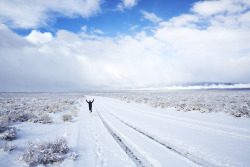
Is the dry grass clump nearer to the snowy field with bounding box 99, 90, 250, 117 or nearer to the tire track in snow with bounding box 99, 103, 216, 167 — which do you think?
the tire track in snow with bounding box 99, 103, 216, 167

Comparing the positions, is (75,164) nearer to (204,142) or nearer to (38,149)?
(38,149)

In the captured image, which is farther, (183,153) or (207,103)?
(207,103)

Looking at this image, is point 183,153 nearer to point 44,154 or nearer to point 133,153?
point 133,153

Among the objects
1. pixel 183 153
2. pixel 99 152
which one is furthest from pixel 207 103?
pixel 99 152

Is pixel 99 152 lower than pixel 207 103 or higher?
higher

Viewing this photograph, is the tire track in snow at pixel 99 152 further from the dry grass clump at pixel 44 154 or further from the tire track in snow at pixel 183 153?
the tire track in snow at pixel 183 153

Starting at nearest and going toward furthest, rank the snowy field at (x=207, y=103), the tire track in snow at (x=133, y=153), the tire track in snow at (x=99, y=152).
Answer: the tire track in snow at (x=133, y=153) → the tire track in snow at (x=99, y=152) → the snowy field at (x=207, y=103)

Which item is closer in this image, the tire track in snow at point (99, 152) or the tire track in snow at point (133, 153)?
the tire track in snow at point (133, 153)

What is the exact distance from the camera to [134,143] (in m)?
6.18

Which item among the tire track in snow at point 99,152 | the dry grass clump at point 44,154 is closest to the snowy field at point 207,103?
the tire track in snow at point 99,152

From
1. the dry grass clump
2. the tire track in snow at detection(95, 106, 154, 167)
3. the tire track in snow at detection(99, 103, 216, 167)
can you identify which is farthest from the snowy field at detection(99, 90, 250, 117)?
the dry grass clump

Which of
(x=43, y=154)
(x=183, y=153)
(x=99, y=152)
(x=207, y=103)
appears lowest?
(x=207, y=103)

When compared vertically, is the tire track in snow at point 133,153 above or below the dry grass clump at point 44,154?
below

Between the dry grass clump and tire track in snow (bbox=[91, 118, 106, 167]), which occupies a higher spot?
the dry grass clump
